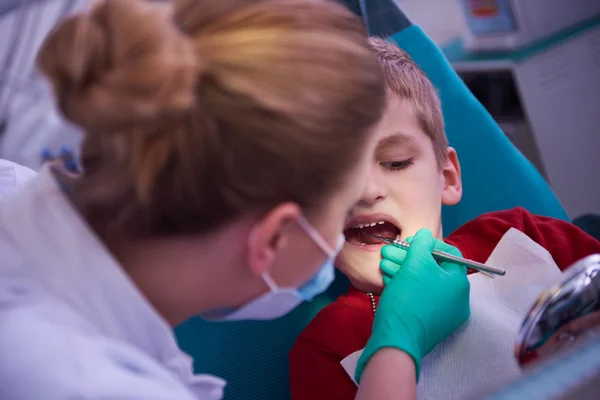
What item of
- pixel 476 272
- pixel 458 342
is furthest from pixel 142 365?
pixel 476 272

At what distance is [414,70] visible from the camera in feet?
3.98

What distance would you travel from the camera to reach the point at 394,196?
109 cm

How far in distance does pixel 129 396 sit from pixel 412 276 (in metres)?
0.56

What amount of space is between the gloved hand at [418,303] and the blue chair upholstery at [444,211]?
32cm

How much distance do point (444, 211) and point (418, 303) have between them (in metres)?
0.54

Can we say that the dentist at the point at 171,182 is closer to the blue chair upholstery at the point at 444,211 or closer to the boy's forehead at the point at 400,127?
the boy's forehead at the point at 400,127

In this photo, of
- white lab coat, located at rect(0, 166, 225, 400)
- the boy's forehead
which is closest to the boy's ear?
the boy's forehead

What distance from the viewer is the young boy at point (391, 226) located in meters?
1.06

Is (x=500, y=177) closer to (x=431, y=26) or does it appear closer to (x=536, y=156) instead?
(x=536, y=156)

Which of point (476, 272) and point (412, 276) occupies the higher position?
point (412, 276)

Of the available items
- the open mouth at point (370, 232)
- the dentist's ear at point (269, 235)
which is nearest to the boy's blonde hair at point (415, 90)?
the open mouth at point (370, 232)

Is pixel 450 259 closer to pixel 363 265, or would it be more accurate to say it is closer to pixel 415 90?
pixel 363 265

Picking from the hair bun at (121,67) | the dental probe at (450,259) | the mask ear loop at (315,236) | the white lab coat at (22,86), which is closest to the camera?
the hair bun at (121,67)

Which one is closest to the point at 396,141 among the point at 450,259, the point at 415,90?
the point at 415,90
